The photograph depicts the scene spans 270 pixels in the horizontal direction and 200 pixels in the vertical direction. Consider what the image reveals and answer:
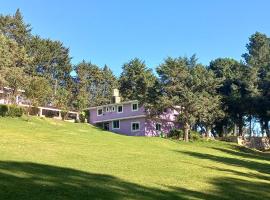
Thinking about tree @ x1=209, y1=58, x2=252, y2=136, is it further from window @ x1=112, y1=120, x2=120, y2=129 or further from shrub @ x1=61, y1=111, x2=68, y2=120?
shrub @ x1=61, y1=111, x2=68, y2=120

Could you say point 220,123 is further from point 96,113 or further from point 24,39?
point 24,39

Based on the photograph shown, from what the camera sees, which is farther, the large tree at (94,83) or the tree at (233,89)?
the large tree at (94,83)

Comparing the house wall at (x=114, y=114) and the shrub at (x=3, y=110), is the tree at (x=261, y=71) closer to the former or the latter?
the house wall at (x=114, y=114)

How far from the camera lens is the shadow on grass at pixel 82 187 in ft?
45.7

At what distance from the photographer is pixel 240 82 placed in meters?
70.3

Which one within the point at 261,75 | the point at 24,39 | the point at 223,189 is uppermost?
the point at 24,39

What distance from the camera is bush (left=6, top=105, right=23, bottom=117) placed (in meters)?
51.2

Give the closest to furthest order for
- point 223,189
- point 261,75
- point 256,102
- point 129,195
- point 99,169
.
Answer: point 129,195
point 223,189
point 99,169
point 256,102
point 261,75

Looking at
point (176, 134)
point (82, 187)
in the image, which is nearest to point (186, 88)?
point (176, 134)

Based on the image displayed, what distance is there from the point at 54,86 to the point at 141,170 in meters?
83.1

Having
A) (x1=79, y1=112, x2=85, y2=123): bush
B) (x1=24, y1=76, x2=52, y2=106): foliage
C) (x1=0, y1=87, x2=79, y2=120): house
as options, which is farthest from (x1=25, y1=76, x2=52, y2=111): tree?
(x1=79, y1=112, x2=85, y2=123): bush

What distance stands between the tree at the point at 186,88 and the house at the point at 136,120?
479 cm

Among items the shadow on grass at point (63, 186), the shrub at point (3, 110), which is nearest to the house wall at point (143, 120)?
the shrub at point (3, 110)

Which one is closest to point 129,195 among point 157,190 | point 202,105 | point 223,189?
point 157,190
